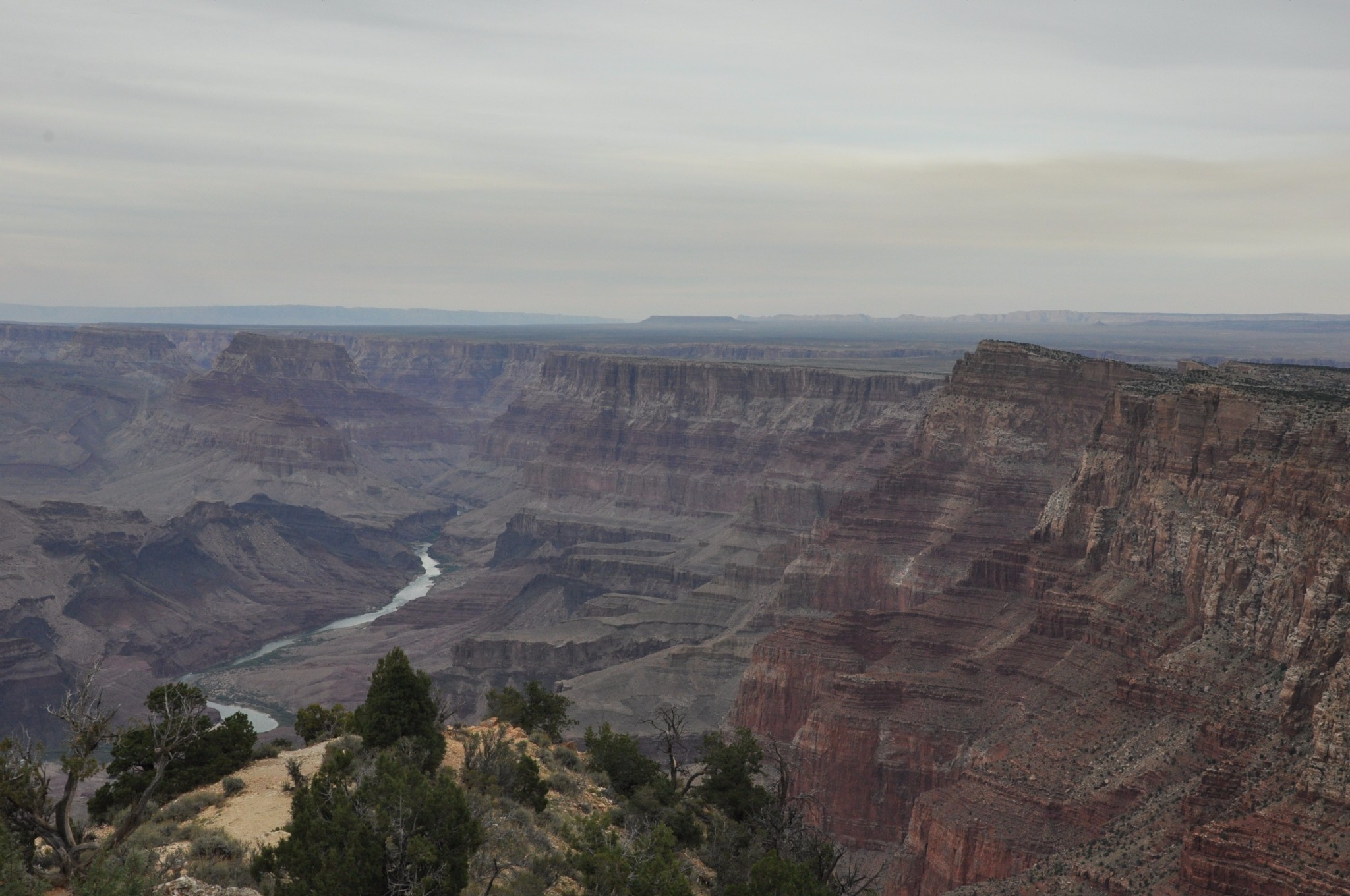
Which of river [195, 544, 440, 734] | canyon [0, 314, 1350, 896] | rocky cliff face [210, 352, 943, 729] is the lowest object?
river [195, 544, 440, 734]

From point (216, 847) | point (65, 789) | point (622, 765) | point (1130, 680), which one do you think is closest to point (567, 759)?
point (622, 765)

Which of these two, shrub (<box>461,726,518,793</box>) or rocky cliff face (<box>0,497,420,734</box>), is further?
rocky cliff face (<box>0,497,420,734</box>)

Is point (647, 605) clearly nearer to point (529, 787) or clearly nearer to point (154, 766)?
point (529, 787)

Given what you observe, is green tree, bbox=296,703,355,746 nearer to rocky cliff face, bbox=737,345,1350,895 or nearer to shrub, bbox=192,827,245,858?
shrub, bbox=192,827,245,858

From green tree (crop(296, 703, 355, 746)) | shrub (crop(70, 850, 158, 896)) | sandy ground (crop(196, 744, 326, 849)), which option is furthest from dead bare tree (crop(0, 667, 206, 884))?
green tree (crop(296, 703, 355, 746))

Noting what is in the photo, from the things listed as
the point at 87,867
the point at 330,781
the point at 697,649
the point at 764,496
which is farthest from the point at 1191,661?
the point at 764,496

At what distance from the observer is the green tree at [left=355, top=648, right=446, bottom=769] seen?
39.7 metres

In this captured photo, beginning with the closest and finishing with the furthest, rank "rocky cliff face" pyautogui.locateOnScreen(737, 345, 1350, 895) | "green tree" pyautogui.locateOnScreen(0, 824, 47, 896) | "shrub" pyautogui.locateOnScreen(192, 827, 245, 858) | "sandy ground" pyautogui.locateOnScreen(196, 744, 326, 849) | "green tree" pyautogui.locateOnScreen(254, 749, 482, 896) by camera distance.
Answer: "green tree" pyautogui.locateOnScreen(0, 824, 47, 896), "green tree" pyautogui.locateOnScreen(254, 749, 482, 896), "shrub" pyautogui.locateOnScreen(192, 827, 245, 858), "sandy ground" pyautogui.locateOnScreen(196, 744, 326, 849), "rocky cliff face" pyautogui.locateOnScreen(737, 345, 1350, 895)

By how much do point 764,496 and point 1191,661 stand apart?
120615 millimetres

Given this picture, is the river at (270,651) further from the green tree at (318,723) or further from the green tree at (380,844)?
the green tree at (380,844)

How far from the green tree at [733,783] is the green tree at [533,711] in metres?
5.93

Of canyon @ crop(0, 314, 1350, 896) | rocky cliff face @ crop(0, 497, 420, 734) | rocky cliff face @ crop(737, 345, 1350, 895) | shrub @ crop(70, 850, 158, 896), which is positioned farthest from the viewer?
rocky cliff face @ crop(0, 497, 420, 734)

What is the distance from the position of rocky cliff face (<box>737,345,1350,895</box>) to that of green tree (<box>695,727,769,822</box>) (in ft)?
35.1

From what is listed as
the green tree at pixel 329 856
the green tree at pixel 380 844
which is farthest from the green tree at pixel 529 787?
the green tree at pixel 329 856
